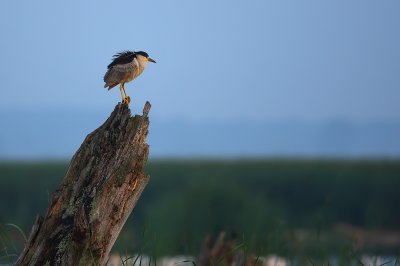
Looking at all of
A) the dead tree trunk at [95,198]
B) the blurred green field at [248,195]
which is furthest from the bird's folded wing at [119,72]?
the blurred green field at [248,195]

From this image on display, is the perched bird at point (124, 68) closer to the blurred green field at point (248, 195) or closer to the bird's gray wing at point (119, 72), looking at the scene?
the bird's gray wing at point (119, 72)

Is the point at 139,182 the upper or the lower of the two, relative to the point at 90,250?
upper

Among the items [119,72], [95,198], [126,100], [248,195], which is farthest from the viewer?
[248,195]

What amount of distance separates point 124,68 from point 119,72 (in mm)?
46

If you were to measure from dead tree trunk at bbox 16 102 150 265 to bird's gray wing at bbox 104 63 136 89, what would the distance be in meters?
0.87

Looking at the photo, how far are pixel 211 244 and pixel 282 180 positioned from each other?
28.8 metres

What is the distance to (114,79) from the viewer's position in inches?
268

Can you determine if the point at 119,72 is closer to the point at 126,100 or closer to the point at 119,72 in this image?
the point at 119,72

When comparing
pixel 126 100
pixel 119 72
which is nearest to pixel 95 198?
pixel 126 100

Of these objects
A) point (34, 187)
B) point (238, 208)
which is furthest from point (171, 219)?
point (34, 187)

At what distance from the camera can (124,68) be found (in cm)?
679

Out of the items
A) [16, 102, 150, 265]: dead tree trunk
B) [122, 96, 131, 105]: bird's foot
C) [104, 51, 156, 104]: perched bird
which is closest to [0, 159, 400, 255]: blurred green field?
[104, 51, 156, 104]: perched bird

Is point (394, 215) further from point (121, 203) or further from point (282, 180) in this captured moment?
point (121, 203)

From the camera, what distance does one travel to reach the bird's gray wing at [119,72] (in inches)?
267
